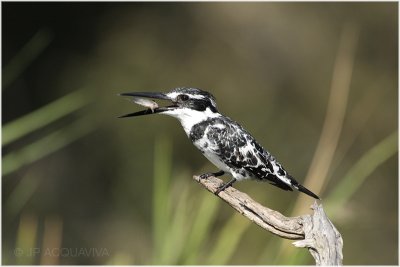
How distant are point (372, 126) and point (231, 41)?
1.84m

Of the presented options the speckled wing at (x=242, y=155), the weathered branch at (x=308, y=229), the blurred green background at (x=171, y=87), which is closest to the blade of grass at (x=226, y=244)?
the speckled wing at (x=242, y=155)

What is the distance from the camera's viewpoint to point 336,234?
265cm

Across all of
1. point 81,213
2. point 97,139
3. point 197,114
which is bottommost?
point 81,213

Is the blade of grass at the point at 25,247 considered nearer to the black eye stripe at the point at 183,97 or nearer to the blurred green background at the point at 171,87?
the black eye stripe at the point at 183,97

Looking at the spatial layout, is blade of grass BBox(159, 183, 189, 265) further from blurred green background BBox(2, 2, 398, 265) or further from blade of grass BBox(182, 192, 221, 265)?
blurred green background BBox(2, 2, 398, 265)

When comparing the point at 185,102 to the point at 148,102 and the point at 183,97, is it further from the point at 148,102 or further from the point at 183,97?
the point at 148,102

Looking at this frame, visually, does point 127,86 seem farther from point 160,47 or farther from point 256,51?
point 256,51

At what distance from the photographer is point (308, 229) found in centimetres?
268

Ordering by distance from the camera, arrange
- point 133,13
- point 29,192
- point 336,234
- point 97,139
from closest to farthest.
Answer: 1. point 336,234
2. point 29,192
3. point 97,139
4. point 133,13

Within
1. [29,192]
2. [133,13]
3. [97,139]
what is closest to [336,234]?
[29,192]

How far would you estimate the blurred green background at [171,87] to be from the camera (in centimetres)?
768

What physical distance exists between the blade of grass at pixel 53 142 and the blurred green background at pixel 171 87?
0.06 meters

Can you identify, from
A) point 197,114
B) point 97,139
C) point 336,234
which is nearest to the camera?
point 336,234

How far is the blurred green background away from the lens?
7.68 metres
